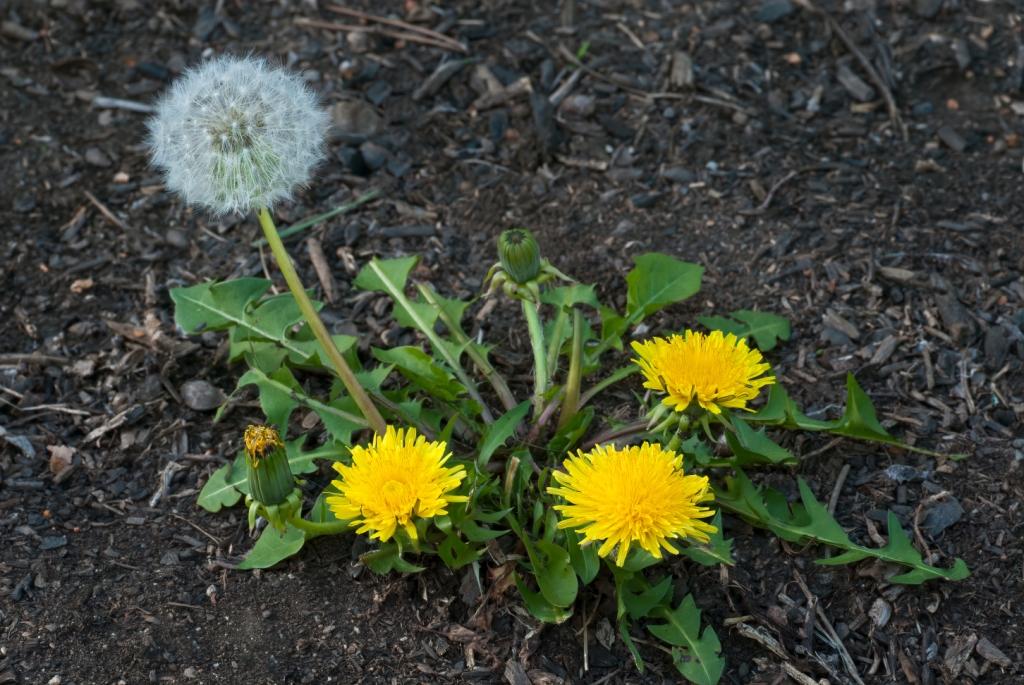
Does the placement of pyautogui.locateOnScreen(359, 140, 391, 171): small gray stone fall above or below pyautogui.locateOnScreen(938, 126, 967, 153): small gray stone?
below

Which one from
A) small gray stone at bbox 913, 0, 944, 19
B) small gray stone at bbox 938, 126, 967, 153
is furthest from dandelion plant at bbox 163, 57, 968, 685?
small gray stone at bbox 913, 0, 944, 19

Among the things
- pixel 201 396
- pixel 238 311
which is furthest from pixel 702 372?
pixel 201 396

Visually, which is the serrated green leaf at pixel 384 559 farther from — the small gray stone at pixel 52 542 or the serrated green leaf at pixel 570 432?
the small gray stone at pixel 52 542

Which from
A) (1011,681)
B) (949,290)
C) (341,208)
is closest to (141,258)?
(341,208)

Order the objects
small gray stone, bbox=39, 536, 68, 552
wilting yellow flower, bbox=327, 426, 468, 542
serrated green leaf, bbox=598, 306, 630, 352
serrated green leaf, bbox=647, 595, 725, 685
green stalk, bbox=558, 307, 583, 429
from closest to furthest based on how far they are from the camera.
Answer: wilting yellow flower, bbox=327, 426, 468, 542 < serrated green leaf, bbox=647, 595, 725, 685 < green stalk, bbox=558, 307, 583, 429 < small gray stone, bbox=39, 536, 68, 552 < serrated green leaf, bbox=598, 306, 630, 352

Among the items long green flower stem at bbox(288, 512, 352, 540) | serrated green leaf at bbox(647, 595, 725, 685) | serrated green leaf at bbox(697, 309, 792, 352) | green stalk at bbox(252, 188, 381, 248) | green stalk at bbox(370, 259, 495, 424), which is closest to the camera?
serrated green leaf at bbox(647, 595, 725, 685)

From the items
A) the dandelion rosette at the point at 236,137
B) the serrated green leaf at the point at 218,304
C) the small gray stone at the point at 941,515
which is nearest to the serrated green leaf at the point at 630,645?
the small gray stone at the point at 941,515

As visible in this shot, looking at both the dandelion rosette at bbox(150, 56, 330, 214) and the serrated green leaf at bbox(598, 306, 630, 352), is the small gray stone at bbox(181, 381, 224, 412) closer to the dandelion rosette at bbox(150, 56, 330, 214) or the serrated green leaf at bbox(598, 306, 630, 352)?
the dandelion rosette at bbox(150, 56, 330, 214)

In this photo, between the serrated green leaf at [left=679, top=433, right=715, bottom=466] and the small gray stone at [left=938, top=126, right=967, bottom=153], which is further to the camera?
the small gray stone at [left=938, top=126, right=967, bottom=153]
